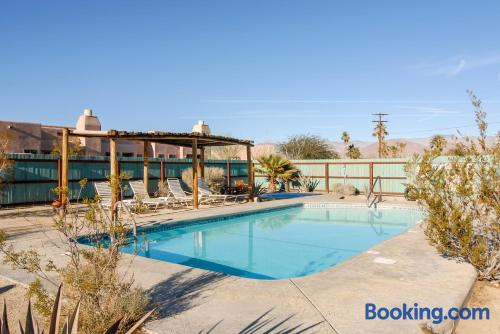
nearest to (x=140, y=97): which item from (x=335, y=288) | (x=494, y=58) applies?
(x=494, y=58)

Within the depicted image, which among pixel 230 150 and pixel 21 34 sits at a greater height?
pixel 21 34

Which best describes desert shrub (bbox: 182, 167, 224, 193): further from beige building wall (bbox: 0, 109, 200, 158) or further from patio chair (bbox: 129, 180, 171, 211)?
beige building wall (bbox: 0, 109, 200, 158)

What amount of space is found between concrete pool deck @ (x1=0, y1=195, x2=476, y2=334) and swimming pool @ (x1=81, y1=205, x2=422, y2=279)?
1.30 meters

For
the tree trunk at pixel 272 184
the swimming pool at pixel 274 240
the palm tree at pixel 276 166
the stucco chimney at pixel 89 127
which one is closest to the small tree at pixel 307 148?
the tree trunk at pixel 272 184

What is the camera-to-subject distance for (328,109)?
38.5 m

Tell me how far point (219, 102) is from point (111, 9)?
1735 cm

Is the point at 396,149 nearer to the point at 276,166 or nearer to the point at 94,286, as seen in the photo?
the point at 276,166

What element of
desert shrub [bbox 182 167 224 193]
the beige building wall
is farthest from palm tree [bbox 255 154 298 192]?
the beige building wall

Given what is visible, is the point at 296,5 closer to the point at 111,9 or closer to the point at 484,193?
the point at 111,9

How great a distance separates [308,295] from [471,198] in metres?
2.74

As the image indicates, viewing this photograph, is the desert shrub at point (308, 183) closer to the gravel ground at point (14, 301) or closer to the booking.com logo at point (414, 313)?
Answer: the booking.com logo at point (414, 313)

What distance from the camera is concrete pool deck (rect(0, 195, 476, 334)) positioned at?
342 cm

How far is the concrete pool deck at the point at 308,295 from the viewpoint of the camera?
3.42 metres

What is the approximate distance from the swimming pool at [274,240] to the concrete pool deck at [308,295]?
4.28 feet
